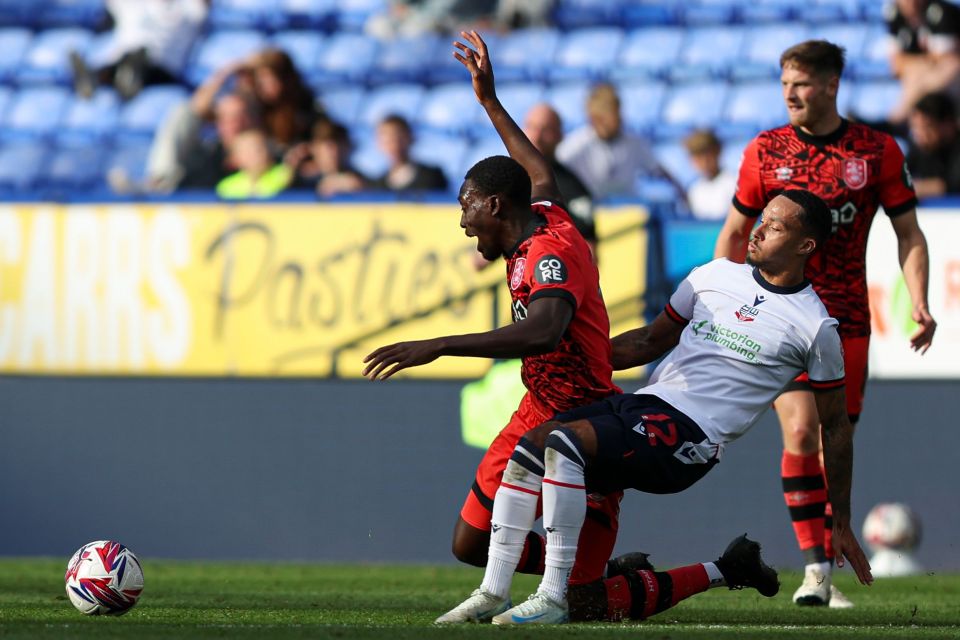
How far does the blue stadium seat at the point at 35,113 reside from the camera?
14.4 m

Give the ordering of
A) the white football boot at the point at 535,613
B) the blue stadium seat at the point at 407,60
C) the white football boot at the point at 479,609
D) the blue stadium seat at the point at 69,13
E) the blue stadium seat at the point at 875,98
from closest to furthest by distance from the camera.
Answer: the white football boot at the point at 535,613
the white football boot at the point at 479,609
the blue stadium seat at the point at 875,98
the blue stadium seat at the point at 407,60
the blue stadium seat at the point at 69,13

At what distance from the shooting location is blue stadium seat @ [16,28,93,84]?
15219 mm

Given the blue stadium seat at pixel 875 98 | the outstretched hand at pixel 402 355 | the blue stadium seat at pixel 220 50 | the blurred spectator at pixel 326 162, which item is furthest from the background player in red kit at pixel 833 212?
the blue stadium seat at pixel 220 50

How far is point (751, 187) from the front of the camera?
6.69 metres

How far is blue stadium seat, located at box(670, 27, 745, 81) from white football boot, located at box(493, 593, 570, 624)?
9.14 meters

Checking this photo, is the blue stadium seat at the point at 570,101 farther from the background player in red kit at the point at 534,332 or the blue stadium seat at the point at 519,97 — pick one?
the background player in red kit at the point at 534,332

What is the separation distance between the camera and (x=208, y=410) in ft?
32.7

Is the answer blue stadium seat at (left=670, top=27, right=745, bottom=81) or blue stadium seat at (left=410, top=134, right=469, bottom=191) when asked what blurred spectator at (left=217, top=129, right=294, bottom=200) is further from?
blue stadium seat at (left=670, top=27, right=745, bottom=81)

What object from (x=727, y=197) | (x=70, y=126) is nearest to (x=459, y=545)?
(x=727, y=197)

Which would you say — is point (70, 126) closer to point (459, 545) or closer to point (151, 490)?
point (151, 490)

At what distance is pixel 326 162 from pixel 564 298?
6351 mm

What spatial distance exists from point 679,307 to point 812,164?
1.26 metres

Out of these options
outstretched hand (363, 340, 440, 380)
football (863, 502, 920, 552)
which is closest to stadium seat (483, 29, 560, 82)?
football (863, 502, 920, 552)

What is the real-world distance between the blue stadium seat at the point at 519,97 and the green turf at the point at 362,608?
521 centimetres
